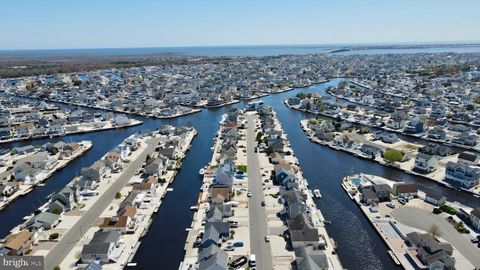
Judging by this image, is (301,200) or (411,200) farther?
(411,200)

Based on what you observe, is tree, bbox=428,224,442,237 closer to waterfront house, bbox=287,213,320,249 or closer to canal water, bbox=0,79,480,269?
canal water, bbox=0,79,480,269

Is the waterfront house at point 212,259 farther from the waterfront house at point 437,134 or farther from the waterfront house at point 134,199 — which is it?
the waterfront house at point 437,134

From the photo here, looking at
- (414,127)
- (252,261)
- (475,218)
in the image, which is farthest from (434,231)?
(414,127)

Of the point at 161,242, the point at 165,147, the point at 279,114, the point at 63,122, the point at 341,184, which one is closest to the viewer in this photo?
the point at 161,242

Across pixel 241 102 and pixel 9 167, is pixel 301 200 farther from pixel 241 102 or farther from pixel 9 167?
pixel 241 102

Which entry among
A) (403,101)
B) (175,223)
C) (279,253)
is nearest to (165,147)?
(175,223)

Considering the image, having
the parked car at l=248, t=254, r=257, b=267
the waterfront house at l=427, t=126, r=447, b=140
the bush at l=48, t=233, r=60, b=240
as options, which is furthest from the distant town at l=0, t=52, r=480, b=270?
the bush at l=48, t=233, r=60, b=240
